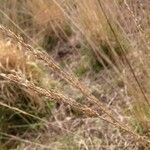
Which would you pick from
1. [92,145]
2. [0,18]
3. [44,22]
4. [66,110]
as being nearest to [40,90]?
[92,145]

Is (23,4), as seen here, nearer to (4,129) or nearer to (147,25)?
(4,129)

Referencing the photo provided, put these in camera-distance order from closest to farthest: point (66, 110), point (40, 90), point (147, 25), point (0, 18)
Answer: point (40, 90) < point (147, 25) < point (66, 110) < point (0, 18)

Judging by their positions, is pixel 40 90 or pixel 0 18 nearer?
pixel 40 90

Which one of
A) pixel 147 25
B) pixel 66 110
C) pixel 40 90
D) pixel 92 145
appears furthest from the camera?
pixel 66 110

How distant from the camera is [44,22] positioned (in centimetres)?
330

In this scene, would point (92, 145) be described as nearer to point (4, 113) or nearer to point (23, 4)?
point (4, 113)

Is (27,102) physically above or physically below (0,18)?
below

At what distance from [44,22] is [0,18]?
452 mm

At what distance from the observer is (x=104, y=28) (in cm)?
256

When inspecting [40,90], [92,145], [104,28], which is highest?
[40,90]

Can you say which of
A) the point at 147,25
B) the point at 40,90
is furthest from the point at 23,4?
the point at 40,90

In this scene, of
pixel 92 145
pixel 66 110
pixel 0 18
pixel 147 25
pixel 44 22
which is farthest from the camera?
pixel 0 18

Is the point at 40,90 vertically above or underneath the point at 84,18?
above

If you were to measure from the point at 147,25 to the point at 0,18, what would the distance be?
1933mm
